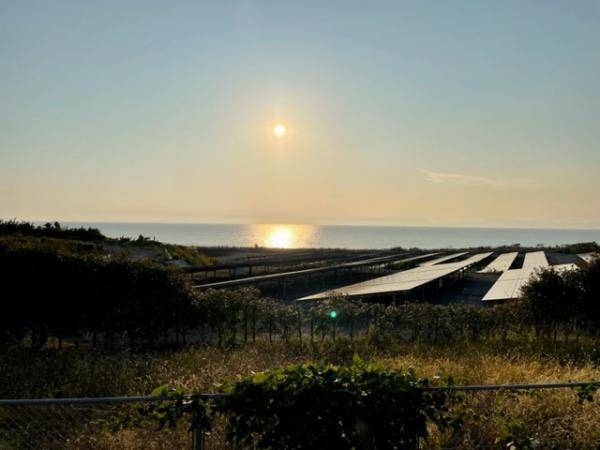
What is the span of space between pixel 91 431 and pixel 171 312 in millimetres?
5812

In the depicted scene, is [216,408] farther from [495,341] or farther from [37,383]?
[495,341]

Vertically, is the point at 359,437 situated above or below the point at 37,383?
above

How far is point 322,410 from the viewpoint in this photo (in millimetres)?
3855

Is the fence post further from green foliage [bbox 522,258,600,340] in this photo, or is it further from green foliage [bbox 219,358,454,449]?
green foliage [bbox 522,258,600,340]

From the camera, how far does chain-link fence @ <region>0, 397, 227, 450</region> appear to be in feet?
16.6

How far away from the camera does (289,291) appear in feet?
86.6

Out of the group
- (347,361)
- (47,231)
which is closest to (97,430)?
(347,361)

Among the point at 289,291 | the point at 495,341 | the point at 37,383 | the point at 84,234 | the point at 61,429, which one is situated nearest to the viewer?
the point at 61,429

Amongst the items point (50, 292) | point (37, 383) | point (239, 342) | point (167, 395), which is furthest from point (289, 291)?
point (167, 395)

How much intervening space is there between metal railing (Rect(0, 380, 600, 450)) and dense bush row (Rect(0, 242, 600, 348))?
458cm

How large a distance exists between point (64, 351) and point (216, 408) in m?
8.38

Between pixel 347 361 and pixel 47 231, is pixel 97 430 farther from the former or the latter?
pixel 47 231

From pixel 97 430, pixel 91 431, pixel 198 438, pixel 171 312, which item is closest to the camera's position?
pixel 198 438

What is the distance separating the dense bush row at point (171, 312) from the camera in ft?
36.8
